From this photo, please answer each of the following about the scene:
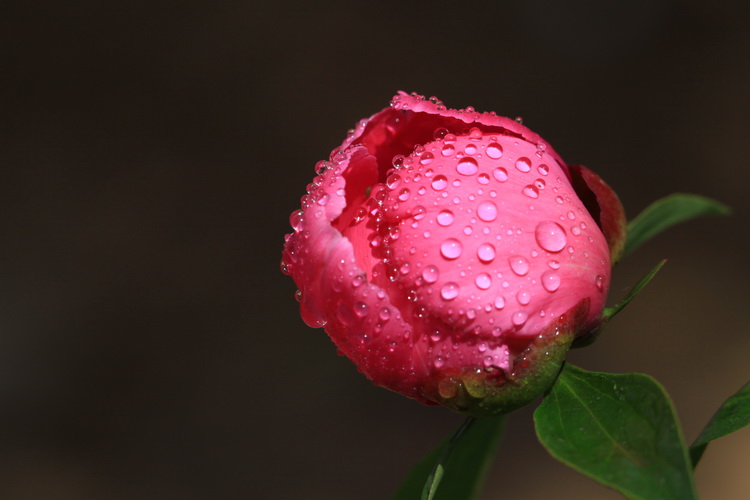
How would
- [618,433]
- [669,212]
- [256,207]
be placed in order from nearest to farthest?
1. [618,433]
2. [669,212]
3. [256,207]

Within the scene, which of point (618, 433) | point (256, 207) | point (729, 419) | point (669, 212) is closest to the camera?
point (618, 433)

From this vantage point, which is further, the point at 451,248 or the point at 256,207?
the point at 256,207

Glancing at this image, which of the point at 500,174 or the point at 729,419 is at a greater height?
the point at 500,174

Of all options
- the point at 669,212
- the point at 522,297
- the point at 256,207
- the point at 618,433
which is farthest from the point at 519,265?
the point at 256,207

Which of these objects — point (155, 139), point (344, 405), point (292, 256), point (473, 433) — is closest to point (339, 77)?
point (155, 139)

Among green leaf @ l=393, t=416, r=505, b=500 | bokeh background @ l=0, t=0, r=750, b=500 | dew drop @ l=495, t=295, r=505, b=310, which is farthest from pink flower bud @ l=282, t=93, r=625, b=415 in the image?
bokeh background @ l=0, t=0, r=750, b=500

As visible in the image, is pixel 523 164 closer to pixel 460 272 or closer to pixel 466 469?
pixel 460 272

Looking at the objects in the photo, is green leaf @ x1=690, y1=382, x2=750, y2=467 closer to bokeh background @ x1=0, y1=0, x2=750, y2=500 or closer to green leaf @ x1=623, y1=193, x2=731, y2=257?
green leaf @ x1=623, y1=193, x2=731, y2=257
